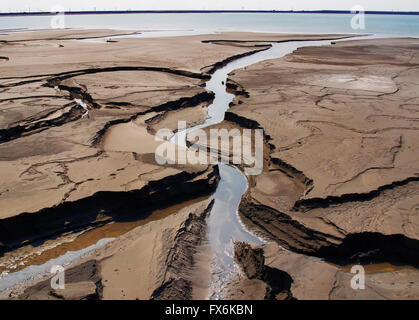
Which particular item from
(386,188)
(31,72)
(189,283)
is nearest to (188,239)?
(189,283)

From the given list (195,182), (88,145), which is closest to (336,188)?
(195,182)

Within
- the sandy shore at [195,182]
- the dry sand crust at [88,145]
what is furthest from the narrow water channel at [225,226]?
the dry sand crust at [88,145]

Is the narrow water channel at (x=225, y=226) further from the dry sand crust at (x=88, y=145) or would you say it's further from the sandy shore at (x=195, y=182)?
the dry sand crust at (x=88, y=145)

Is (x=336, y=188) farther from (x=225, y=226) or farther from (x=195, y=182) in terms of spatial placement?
(x=195, y=182)

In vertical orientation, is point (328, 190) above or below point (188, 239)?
above

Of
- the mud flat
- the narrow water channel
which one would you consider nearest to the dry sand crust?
the narrow water channel
